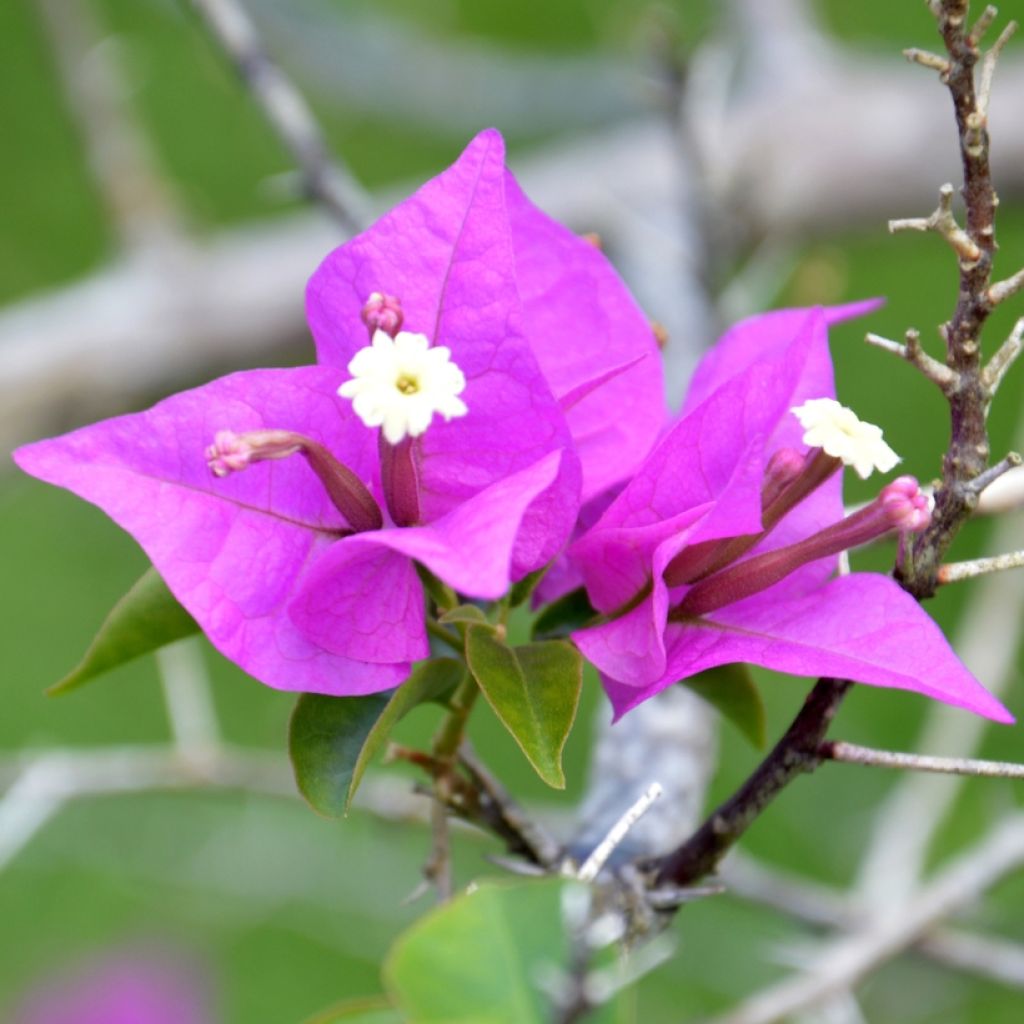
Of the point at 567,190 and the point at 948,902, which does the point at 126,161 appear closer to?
the point at 567,190

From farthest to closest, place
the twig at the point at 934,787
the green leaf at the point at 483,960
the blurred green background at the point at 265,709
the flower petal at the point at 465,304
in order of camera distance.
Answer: the blurred green background at the point at 265,709 → the twig at the point at 934,787 → the flower petal at the point at 465,304 → the green leaf at the point at 483,960

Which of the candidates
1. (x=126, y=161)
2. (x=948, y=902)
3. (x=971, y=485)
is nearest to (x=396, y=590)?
(x=971, y=485)

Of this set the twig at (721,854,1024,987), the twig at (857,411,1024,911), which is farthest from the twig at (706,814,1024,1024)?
the twig at (857,411,1024,911)

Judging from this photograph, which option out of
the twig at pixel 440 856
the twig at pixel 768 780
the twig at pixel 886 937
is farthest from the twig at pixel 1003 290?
the twig at pixel 886 937

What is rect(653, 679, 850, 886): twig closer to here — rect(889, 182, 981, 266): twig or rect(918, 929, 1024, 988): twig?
rect(889, 182, 981, 266): twig

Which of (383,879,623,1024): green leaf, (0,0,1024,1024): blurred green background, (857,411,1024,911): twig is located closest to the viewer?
(383,879,623,1024): green leaf

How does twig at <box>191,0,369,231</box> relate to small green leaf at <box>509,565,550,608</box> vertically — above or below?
above

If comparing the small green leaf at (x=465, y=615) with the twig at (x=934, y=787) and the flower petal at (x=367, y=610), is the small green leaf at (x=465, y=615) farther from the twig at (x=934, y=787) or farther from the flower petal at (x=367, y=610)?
the twig at (x=934, y=787)
